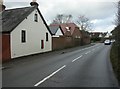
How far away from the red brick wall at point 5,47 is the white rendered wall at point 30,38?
856 mm

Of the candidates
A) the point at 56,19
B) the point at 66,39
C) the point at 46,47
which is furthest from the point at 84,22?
the point at 46,47

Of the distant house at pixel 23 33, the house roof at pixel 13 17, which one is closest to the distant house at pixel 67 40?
the distant house at pixel 23 33

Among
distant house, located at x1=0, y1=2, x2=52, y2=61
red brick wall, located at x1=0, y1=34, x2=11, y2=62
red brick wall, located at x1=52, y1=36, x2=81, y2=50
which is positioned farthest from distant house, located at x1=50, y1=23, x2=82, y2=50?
red brick wall, located at x1=0, y1=34, x2=11, y2=62

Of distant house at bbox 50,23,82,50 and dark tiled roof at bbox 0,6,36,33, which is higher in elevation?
dark tiled roof at bbox 0,6,36,33

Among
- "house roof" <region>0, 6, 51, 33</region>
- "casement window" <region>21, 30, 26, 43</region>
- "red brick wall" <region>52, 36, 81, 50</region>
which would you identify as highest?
"house roof" <region>0, 6, 51, 33</region>

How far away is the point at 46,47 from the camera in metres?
35.7

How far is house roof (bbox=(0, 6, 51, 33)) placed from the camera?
25966 millimetres

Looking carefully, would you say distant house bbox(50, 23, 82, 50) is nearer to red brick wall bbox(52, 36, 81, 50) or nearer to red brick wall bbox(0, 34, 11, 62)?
red brick wall bbox(52, 36, 81, 50)

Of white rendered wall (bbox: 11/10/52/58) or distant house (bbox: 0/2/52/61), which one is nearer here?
distant house (bbox: 0/2/52/61)

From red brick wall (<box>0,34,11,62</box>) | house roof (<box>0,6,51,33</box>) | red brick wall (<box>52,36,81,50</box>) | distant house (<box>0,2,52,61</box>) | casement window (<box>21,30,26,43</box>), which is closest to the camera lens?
red brick wall (<box>0,34,11,62</box>)

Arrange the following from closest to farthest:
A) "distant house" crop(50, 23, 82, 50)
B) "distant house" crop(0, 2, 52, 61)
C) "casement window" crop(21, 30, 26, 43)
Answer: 1. "distant house" crop(0, 2, 52, 61)
2. "casement window" crop(21, 30, 26, 43)
3. "distant house" crop(50, 23, 82, 50)

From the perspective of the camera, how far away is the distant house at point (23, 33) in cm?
2483

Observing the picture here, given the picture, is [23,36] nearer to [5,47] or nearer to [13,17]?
[13,17]

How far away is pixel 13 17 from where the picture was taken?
2903 centimetres
